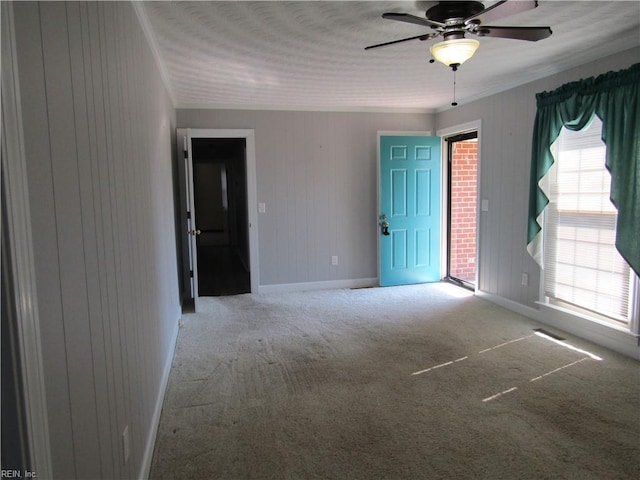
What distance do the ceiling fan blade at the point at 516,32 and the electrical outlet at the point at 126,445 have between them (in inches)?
107

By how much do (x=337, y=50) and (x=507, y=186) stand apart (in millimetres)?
2474

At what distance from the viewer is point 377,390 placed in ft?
9.27

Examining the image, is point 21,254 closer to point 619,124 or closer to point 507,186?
point 619,124

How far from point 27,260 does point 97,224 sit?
58 cm

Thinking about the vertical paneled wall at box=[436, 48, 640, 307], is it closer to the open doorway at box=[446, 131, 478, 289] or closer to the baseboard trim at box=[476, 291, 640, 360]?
the baseboard trim at box=[476, 291, 640, 360]

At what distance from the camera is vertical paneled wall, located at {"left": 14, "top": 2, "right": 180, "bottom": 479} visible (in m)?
0.94

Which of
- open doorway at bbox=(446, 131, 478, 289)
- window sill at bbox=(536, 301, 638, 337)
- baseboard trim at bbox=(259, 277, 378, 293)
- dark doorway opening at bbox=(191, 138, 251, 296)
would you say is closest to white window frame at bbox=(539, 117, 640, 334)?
window sill at bbox=(536, 301, 638, 337)

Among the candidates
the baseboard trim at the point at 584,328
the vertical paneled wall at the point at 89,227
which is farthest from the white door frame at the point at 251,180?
the baseboard trim at the point at 584,328

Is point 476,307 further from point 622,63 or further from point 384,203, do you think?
point 622,63

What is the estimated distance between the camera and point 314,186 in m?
5.65

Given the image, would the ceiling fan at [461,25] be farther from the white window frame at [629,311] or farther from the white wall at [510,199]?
the white window frame at [629,311]

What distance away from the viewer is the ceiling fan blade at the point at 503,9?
2186mm

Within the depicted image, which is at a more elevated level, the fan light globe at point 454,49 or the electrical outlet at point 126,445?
the fan light globe at point 454,49

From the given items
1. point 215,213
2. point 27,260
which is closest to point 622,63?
point 27,260
